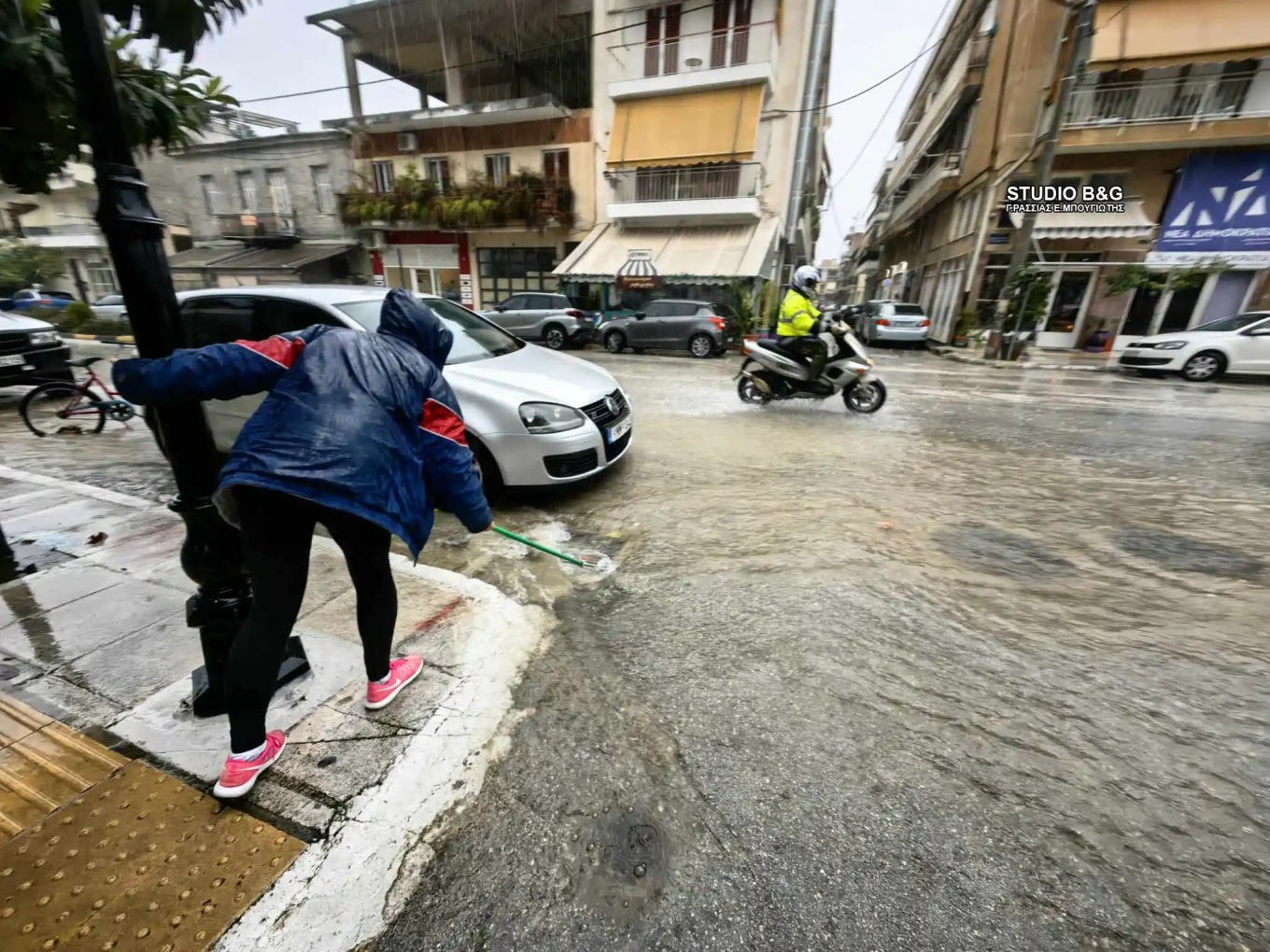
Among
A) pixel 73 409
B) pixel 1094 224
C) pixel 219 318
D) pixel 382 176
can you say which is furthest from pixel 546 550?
pixel 382 176

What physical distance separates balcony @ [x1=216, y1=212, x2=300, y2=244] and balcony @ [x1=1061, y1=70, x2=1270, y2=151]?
89.5 ft

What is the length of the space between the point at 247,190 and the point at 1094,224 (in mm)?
31000

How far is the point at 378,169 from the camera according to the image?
2188 centimetres

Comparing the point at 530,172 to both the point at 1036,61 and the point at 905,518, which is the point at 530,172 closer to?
the point at 1036,61

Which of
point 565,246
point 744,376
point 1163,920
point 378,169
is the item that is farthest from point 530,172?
point 1163,920

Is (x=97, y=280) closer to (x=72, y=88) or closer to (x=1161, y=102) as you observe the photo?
(x=72, y=88)

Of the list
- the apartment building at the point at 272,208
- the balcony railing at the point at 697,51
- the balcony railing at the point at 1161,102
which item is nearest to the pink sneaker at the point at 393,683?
the balcony railing at the point at 697,51

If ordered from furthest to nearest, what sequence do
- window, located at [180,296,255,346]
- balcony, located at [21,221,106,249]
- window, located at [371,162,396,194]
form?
balcony, located at [21,221,106,249] → window, located at [371,162,396,194] → window, located at [180,296,255,346]

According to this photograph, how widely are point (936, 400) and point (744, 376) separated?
335 centimetres

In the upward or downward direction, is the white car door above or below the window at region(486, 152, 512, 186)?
below

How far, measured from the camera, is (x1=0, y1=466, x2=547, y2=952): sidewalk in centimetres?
158

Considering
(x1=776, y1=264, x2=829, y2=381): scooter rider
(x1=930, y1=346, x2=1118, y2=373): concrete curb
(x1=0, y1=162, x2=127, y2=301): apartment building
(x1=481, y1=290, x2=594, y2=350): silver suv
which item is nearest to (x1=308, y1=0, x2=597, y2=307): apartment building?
(x1=481, y1=290, x2=594, y2=350): silver suv

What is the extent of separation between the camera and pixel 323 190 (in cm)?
2250

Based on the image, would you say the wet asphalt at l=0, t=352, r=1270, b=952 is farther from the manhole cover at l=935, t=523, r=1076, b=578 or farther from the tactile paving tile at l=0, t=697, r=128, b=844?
the tactile paving tile at l=0, t=697, r=128, b=844
